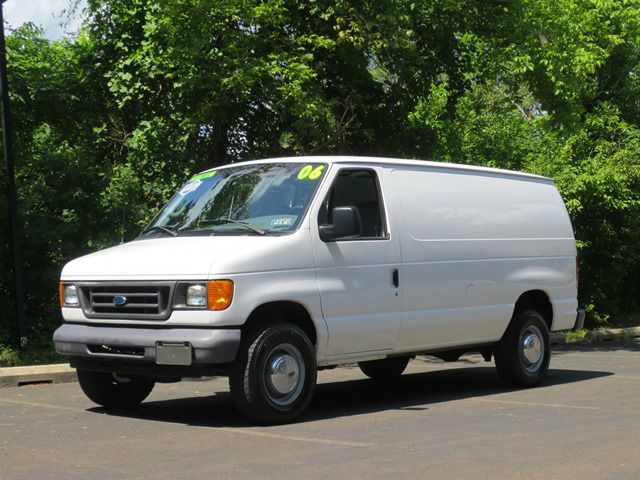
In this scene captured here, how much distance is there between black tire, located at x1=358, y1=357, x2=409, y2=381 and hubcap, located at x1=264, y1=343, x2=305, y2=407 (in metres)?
3.11

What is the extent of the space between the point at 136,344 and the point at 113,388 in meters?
1.52

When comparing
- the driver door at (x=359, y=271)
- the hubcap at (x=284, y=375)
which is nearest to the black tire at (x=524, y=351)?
the driver door at (x=359, y=271)

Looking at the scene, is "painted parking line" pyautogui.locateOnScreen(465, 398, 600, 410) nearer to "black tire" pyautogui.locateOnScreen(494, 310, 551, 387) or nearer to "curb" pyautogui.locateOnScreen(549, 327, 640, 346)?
"black tire" pyautogui.locateOnScreen(494, 310, 551, 387)

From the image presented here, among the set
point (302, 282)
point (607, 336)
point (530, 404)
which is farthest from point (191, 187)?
point (607, 336)

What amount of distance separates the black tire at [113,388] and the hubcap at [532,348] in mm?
4010

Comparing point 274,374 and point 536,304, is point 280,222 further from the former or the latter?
point 536,304

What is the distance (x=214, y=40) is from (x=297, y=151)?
2.32 meters

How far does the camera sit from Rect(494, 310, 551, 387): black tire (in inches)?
434

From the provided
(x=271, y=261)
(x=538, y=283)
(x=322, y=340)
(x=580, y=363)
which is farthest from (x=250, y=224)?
(x=580, y=363)

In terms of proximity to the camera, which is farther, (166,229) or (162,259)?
(166,229)

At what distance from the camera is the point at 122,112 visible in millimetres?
17219

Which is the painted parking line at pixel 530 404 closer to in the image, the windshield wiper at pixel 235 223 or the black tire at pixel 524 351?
the black tire at pixel 524 351

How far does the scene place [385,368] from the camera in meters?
12.0

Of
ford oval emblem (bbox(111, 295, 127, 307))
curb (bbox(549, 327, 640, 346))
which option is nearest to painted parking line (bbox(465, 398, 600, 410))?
ford oval emblem (bbox(111, 295, 127, 307))
